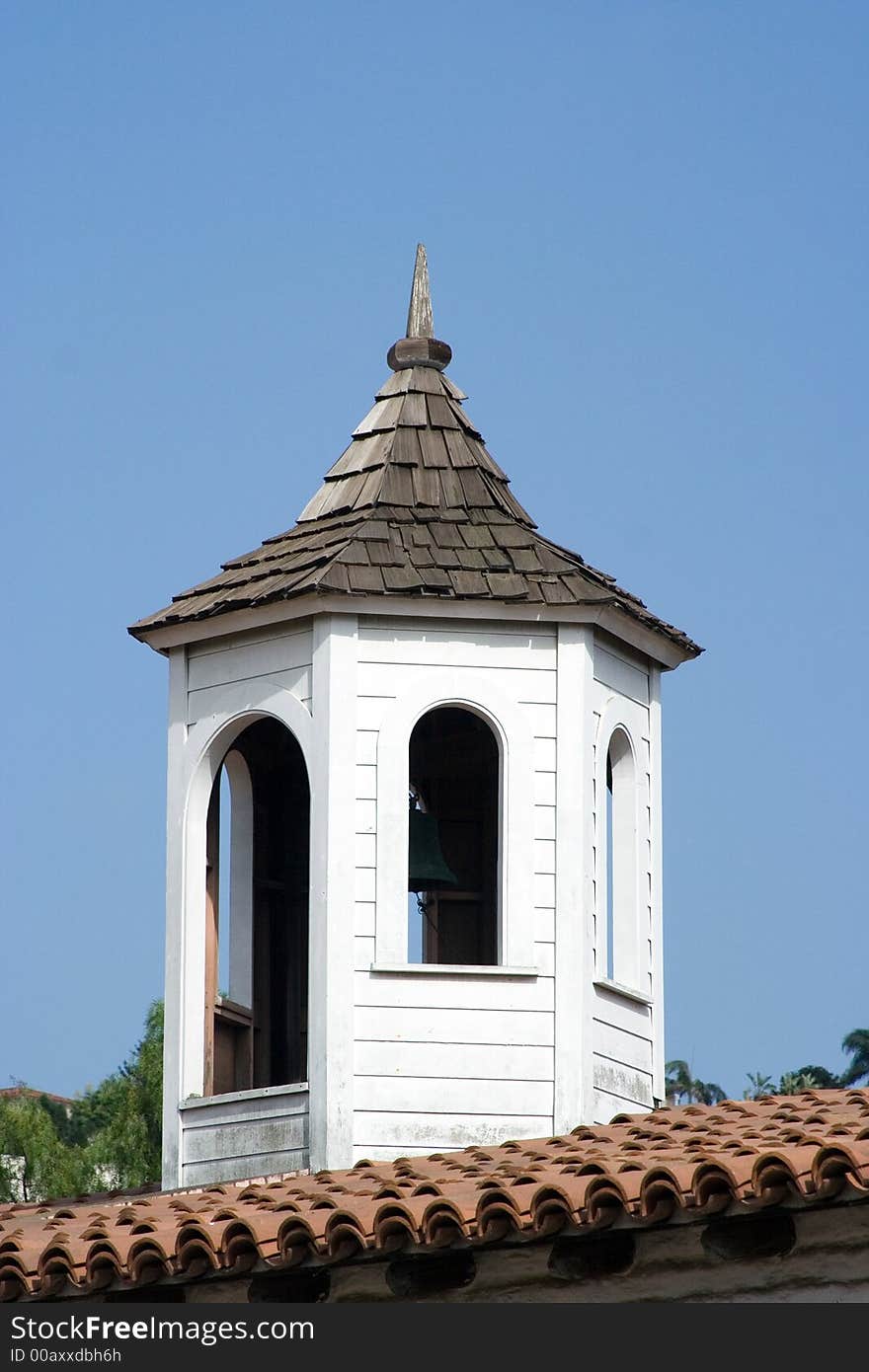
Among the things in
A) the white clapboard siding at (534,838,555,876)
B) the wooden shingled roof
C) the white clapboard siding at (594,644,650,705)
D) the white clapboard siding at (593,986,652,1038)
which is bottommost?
the white clapboard siding at (593,986,652,1038)

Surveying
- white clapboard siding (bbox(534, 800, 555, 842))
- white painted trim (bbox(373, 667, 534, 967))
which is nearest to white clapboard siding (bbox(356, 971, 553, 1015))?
white painted trim (bbox(373, 667, 534, 967))

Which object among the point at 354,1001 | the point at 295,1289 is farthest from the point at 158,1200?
the point at 295,1289

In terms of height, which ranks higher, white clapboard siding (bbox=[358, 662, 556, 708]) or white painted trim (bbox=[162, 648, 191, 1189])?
white clapboard siding (bbox=[358, 662, 556, 708])

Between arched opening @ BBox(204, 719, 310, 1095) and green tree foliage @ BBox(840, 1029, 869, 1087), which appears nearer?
arched opening @ BBox(204, 719, 310, 1095)

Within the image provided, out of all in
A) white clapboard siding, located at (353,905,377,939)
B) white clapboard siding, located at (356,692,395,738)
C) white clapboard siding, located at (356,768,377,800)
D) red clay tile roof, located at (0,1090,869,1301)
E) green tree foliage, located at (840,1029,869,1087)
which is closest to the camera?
red clay tile roof, located at (0,1090,869,1301)

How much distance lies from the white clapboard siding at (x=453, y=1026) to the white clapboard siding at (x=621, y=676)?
2.06 m

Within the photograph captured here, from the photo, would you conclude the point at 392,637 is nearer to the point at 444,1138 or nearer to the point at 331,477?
the point at 331,477

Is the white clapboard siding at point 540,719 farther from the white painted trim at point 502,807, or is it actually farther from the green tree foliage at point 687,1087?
the green tree foliage at point 687,1087

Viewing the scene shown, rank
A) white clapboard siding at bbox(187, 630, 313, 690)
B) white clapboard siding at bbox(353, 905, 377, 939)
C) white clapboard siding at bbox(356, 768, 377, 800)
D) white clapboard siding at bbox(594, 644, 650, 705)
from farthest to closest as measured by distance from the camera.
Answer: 1. white clapboard siding at bbox(594, 644, 650, 705)
2. white clapboard siding at bbox(187, 630, 313, 690)
3. white clapboard siding at bbox(356, 768, 377, 800)
4. white clapboard siding at bbox(353, 905, 377, 939)

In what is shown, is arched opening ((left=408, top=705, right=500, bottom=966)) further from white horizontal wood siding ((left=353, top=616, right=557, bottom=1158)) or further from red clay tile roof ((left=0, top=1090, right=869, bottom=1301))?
red clay tile roof ((left=0, top=1090, right=869, bottom=1301))

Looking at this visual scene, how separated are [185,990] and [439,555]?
9.18 feet

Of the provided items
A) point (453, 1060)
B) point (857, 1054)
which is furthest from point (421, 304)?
point (857, 1054)

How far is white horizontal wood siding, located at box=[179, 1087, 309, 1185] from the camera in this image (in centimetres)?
1405

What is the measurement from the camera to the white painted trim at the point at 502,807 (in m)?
14.4
